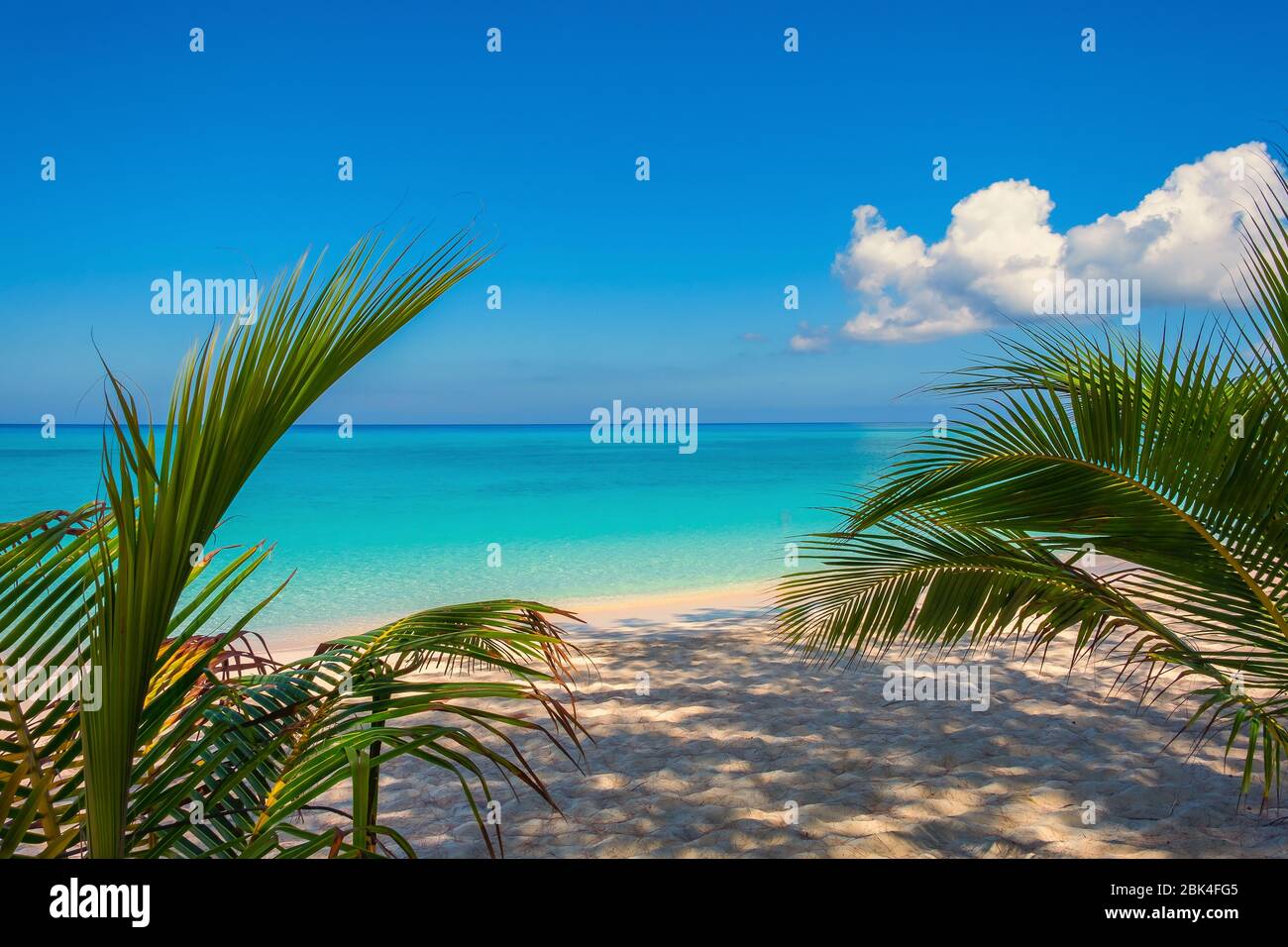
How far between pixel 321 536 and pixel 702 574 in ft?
35.5

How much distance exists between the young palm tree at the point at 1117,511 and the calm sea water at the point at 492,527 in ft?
7.92

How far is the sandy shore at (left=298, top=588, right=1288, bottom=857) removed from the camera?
10.9ft

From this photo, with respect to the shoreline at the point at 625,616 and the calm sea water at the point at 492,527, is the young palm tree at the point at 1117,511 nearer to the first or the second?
the calm sea water at the point at 492,527

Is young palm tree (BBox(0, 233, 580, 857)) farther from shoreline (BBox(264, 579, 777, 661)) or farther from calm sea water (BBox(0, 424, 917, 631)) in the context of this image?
shoreline (BBox(264, 579, 777, 661))

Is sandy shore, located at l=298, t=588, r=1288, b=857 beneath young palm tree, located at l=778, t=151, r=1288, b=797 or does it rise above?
beneath

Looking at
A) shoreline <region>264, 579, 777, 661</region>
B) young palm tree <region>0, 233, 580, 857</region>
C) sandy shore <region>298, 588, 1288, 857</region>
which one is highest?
young palm tree <region>0, 233, 580, 857</region>

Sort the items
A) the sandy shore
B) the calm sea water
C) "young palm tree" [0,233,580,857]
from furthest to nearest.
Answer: the calm sea water
the sandy shore
"young palm tree" [0,233,580,857]

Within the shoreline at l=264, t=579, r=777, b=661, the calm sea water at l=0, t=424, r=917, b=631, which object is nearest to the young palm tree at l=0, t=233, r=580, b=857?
the calm sea water at l=0, t=424, r=917, b=631

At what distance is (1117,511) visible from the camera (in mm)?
2615

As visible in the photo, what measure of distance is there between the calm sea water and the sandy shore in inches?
100

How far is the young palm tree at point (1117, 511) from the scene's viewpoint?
240cm

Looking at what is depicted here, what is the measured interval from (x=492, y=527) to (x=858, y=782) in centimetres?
1823
